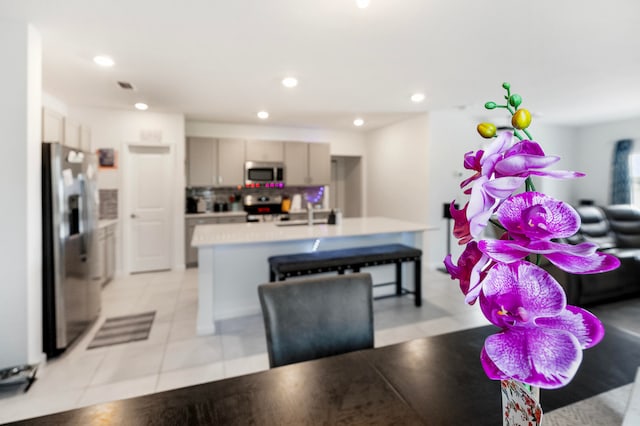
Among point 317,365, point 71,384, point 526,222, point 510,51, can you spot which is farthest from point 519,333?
point 510,51

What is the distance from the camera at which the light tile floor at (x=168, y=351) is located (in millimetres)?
2055

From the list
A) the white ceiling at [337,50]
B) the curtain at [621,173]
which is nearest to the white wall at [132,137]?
the white ceiling at [337,50]

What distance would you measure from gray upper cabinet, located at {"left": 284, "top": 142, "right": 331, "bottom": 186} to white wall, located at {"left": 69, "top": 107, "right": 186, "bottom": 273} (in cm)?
187

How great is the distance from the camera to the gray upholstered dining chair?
1229 mm

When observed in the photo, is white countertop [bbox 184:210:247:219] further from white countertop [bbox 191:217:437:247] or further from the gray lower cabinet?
white countertop [bbox 191:217:437:247]

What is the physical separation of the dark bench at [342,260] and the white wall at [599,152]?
14.2 feet

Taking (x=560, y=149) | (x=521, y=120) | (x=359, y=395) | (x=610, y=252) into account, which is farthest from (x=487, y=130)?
(x=560, y=149)

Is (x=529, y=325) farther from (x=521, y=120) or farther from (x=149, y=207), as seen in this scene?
(x=149, y=207)

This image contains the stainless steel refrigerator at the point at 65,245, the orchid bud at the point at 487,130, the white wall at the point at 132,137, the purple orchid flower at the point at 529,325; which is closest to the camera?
the purple orchid flower at the point at 529,325

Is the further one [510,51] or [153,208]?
[153,208]

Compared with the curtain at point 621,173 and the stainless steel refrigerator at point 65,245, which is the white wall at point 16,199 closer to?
the stainless steel refrigerator at point 65,245

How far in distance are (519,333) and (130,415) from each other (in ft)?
3.03

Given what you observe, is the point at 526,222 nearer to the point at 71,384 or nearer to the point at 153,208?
the point at 71,384

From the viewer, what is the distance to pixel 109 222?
169 inches
